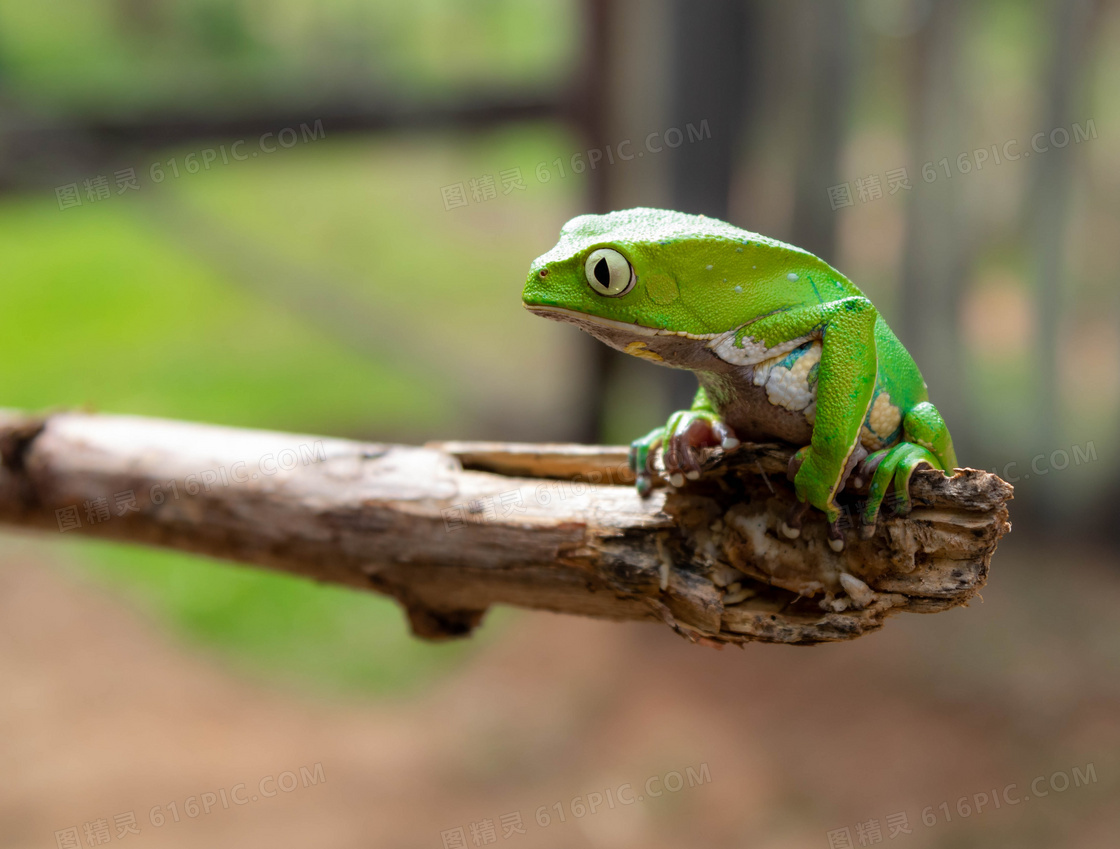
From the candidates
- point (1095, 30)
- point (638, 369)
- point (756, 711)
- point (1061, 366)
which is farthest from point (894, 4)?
point (756, 711)

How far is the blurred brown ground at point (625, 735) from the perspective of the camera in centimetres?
314

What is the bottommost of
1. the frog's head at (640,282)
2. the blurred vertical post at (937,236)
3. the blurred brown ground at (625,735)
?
the blurred brown ground at (625,735)

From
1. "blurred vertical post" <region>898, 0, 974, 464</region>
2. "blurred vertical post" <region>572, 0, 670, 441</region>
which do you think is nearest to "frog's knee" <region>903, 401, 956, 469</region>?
"blurred vertical post" <region>898, 0, 974, 464</region>

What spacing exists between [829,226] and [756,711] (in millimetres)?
1952

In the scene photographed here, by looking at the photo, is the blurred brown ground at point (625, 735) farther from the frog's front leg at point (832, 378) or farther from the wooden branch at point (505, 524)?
the frog's front leg at point (832, 378)

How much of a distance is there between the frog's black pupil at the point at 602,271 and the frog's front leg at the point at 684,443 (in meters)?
0.32

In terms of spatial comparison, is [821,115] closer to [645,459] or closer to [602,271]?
[645,459]

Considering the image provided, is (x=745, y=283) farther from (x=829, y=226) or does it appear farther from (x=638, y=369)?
(x=638, y=369)

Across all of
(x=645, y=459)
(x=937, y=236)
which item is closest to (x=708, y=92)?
(x=937, y=236)

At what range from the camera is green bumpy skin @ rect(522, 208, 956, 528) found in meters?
1.37

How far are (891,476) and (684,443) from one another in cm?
32

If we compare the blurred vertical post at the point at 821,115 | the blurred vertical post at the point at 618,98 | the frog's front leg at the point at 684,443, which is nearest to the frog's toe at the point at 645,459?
the frog's front leg at the point at 684,443

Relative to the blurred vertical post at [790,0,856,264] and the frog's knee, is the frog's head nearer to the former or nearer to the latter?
the frog's knee

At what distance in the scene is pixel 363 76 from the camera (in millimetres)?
4520
